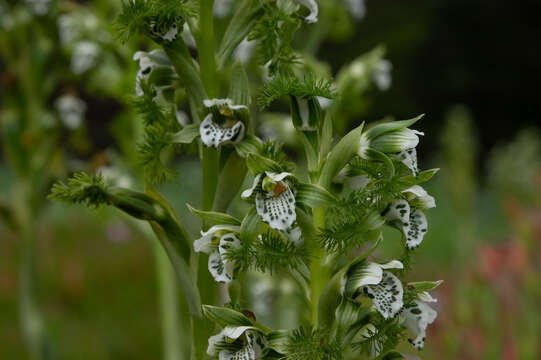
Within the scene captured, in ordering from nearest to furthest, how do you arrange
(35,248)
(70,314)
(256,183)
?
1. (256,183)
2. (35,248)
3. (70,314)

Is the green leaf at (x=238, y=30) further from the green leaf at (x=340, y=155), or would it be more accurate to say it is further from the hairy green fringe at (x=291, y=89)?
the green leaf at (x=340, y=155)

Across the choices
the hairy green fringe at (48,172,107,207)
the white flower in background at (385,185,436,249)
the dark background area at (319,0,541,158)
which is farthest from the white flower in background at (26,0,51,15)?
the dark background area at (319,0,541,158)

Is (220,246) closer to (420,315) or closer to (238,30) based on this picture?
(420,315)

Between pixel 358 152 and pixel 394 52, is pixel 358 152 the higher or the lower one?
the lower one

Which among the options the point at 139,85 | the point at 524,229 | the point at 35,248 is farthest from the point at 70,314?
the point at 139,85

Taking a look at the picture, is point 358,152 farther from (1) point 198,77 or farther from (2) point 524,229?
(2) point 524,229

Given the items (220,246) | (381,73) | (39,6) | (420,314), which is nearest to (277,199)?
(220,246)

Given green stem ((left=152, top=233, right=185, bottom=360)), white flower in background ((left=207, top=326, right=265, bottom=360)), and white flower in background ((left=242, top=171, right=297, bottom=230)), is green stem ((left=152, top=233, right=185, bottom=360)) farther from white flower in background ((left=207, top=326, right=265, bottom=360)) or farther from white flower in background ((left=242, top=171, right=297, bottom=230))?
white flower in background ((left=242, top=171, right=297, bottom=230))

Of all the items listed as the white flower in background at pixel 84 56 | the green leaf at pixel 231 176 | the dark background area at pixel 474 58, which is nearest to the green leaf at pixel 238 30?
the green leaf at pixel 231 176
